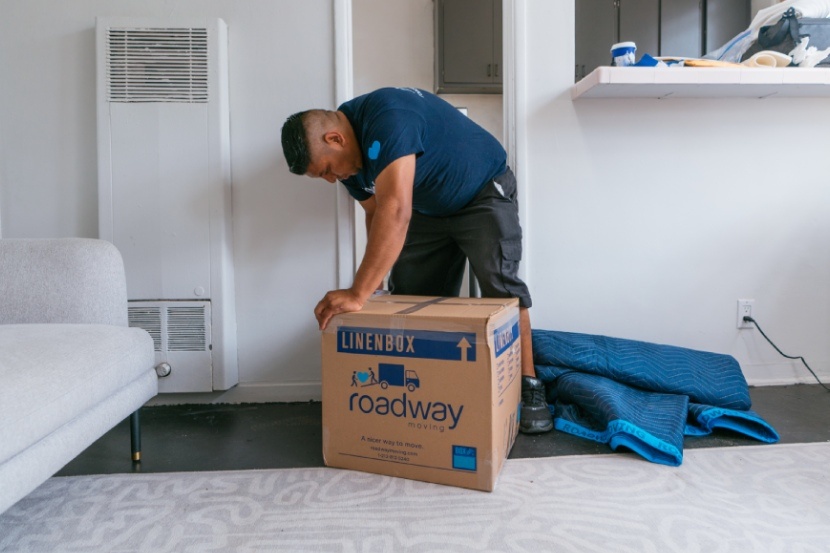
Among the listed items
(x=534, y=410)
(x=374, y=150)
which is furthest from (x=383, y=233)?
(x=534, y=410)

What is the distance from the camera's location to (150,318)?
210cm

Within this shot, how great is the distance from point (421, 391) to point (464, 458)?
0.62 ft

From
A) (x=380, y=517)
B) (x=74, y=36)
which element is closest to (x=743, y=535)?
(x=380, y=517)

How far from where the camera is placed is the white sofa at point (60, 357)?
41.8 inches

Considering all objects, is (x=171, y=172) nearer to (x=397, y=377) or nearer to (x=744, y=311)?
(x=397, y=377)

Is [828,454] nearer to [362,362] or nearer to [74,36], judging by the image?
A: [362,362]

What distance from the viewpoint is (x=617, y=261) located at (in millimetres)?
2266

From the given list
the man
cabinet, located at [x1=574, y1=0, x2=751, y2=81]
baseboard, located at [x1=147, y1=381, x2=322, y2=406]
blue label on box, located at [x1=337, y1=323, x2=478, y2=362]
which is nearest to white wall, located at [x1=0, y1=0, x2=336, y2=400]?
baseboard, located at [x1=147, y1=381, x2=322, y2=406]

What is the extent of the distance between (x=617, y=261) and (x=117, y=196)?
1.88 metres

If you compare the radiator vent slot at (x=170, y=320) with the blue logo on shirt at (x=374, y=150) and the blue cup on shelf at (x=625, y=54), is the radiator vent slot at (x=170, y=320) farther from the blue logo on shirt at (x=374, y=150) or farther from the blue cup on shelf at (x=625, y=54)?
the blue cup on shelf at (x=625, y=54)

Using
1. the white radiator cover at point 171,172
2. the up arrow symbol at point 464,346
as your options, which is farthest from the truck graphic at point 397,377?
the white radiator cover at point 171,172

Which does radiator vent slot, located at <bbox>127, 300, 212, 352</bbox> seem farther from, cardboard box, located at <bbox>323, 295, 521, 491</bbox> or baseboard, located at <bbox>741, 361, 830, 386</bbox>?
baseboard, located at <bbox>741, 361, 830, 386</bbox>

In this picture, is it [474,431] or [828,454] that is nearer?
[474,431]

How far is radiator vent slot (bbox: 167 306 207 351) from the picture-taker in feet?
6.89
